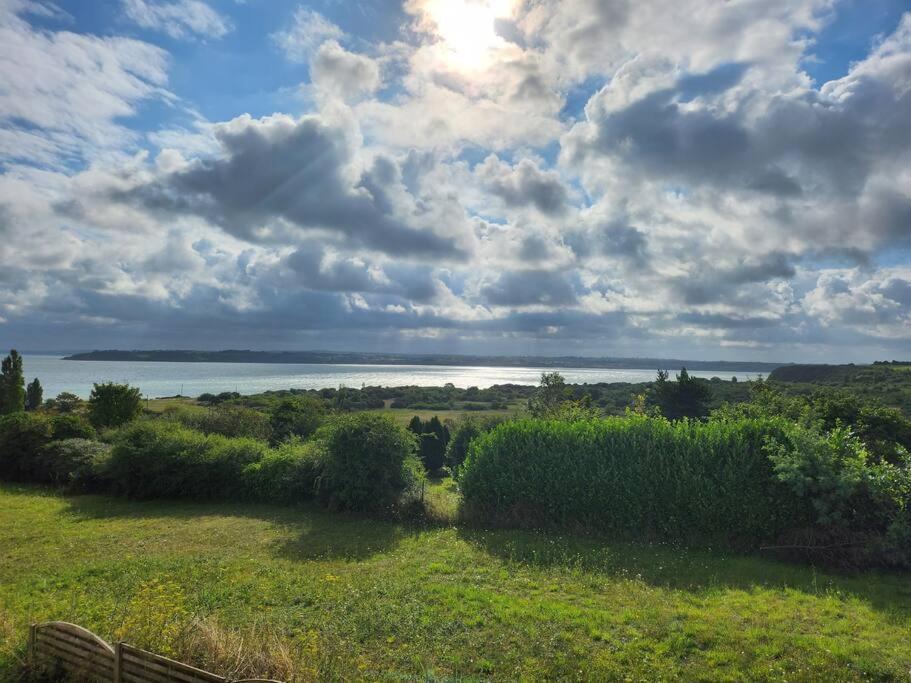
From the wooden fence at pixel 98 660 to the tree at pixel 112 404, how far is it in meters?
34.3

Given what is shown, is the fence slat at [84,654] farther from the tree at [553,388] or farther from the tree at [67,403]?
the tree at [67,403]

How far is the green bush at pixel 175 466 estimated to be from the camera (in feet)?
63.0

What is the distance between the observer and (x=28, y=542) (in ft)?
41.3

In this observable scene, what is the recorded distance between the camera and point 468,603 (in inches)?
322

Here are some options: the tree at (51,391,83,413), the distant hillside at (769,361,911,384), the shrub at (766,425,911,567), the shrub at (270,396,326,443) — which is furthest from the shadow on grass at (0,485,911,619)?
the distant hillside at (769,361,911,384)

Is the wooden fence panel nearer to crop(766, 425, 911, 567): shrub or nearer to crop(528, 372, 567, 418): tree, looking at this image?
crop(766, 425, 911, 567): shrub

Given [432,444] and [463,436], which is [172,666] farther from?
[432,444]

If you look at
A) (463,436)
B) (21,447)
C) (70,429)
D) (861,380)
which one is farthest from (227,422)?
(861,380)

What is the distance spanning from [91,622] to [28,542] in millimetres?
7520

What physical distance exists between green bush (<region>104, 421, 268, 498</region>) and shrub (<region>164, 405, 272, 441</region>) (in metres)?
12.5

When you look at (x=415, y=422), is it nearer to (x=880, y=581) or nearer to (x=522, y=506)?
(x=522, y=506)

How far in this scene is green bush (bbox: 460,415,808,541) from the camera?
12.4 metres

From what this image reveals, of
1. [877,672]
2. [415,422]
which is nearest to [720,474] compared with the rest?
[877,672]

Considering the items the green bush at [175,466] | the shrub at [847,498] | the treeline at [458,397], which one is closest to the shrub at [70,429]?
the green bush at [175,466]
